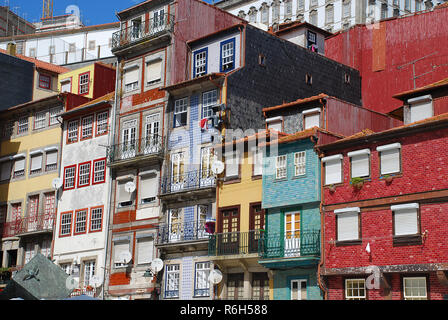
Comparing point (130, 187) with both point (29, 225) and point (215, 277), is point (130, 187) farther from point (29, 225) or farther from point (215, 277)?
point (29, 225)

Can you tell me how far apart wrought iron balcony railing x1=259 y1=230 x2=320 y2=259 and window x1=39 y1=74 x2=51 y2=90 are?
30631 mm

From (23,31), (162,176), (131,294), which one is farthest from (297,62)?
(23,31)

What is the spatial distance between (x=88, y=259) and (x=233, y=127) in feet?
43.8

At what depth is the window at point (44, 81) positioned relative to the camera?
60.7 meters

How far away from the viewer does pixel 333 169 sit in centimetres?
3497

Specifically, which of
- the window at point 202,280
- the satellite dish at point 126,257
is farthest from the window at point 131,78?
the window at point 202,280

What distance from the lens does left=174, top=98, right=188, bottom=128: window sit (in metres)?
44.7

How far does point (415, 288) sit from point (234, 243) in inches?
417

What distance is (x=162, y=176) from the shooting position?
1743 inches

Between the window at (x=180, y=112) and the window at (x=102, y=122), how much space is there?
21.0ft

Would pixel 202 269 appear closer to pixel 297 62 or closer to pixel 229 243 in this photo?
pixel 229 243

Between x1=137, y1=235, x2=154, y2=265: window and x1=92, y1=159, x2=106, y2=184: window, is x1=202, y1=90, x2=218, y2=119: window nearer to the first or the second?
x1=137, y1=235, x2=154, y2=265: window

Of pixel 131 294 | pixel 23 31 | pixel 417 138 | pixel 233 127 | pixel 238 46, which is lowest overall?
pixel 131 294

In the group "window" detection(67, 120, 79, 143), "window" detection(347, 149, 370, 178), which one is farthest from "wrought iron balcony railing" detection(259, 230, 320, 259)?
"window" detection(67, 120, 79, 143)
